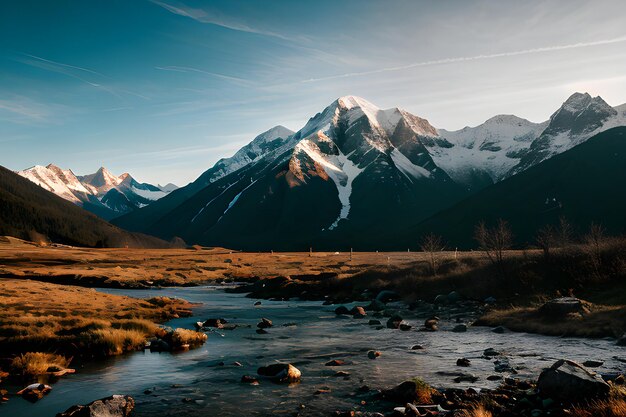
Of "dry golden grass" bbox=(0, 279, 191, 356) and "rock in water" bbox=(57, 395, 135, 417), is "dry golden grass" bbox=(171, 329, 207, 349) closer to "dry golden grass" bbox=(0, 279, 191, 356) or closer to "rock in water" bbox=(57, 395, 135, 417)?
"dry golden grass" bbox=(0, 279, 191, 356)

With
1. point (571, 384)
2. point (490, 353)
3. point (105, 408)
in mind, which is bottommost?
point (490, 353)

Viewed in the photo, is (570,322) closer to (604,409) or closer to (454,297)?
(454,297)

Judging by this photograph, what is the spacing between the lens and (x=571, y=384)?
792 inches

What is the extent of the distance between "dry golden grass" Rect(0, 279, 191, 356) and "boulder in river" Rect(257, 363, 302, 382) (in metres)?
12.7

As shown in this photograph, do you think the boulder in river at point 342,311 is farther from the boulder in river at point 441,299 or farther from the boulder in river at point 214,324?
the boulder in river at point 214,324

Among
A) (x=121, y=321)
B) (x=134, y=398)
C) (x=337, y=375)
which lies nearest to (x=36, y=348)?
(x=121, y=321)

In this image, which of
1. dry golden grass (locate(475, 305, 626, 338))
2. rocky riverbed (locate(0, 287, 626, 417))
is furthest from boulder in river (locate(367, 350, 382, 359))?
dry golden grass (locate(475, 305, 626, 338))

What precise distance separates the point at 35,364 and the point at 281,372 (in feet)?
49.1

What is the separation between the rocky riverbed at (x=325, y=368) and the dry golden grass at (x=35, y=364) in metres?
1.61

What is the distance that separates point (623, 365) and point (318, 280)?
66975mm

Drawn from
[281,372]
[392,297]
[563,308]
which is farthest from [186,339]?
[392,297]

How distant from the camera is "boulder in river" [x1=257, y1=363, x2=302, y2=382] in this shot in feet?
89.7

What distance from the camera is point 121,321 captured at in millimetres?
42031

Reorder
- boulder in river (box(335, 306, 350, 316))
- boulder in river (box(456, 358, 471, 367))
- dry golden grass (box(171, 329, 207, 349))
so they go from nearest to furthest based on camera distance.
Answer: boulder in river (box(456, 358, 471, 367)), dry golden grass (box(171, 329, 207, 349)), boulder in river (box(335, 306, 350, 316))
